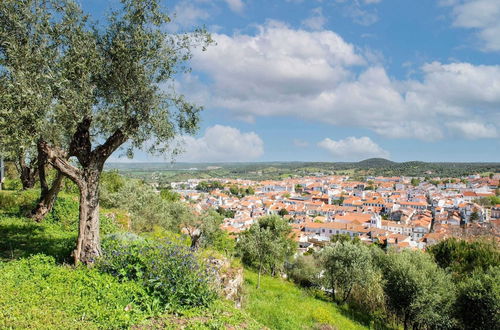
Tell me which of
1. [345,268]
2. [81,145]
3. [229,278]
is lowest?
[345,268]

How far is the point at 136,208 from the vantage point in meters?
24.0

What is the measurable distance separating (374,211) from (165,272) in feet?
433

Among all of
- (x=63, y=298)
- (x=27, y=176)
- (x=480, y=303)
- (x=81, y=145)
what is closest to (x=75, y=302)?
(x=63, y=298)

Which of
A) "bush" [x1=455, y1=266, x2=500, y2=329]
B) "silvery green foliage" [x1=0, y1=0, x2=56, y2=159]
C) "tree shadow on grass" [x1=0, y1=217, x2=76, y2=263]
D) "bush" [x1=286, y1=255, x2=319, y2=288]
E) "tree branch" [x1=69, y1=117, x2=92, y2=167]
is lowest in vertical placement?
"bush" [x1=286, y1=255, x2=319, y2=288]

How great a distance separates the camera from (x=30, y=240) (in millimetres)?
10875

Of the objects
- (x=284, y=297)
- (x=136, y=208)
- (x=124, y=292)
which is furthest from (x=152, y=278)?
(x=136, y=208)

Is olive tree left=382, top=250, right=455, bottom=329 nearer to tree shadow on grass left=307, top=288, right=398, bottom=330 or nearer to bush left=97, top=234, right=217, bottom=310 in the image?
tree shadow on grass left=307, top=288, right=398, bottom=330

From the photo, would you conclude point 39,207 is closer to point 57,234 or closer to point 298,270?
point 57,234

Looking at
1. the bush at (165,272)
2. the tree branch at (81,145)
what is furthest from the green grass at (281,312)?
the tree branch at (81,145)

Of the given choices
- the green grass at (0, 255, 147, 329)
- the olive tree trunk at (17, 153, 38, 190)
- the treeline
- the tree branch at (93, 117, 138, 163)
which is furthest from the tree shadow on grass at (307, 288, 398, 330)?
the olive tree trunk at (17, 153, 38, 190)

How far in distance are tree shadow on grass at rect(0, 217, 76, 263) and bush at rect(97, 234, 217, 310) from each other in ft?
6.45

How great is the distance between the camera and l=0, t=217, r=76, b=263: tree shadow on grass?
371 inches

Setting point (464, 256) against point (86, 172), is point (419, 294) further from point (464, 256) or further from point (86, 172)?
point (86, 172)

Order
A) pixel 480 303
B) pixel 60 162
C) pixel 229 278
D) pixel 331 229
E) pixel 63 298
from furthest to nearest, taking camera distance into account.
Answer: pixel 331 229 → pixel 480 303 → pixel 229 278 → pixel 60 162 → pixel 63 298
